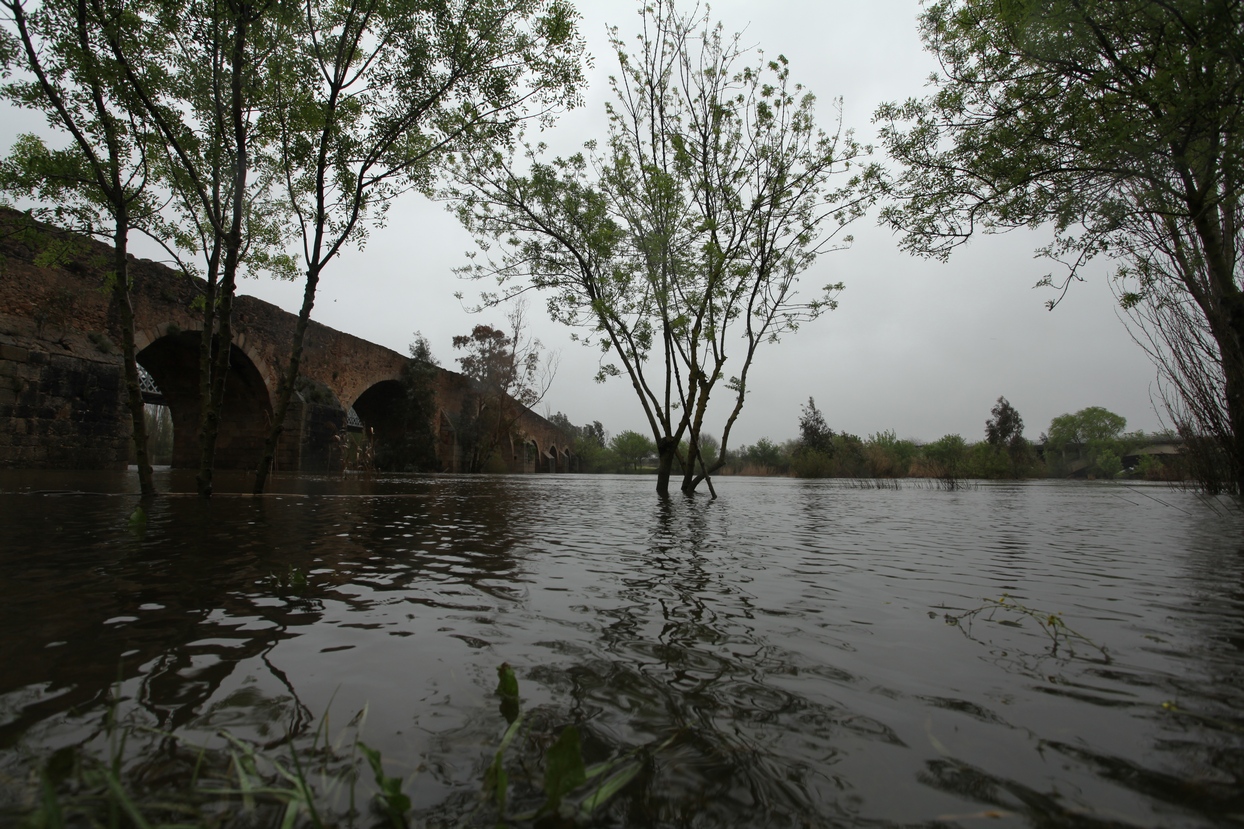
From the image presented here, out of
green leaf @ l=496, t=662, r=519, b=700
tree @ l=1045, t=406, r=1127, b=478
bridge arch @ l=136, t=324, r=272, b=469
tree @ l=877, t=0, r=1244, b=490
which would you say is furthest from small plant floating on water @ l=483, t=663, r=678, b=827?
tree @ l=1045, t=406, r=1127, b=478

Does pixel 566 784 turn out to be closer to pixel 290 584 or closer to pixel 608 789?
pixel 608 789

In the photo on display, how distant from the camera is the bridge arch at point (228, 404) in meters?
17.1

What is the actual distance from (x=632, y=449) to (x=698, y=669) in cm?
6236

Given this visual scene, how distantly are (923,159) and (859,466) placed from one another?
2552 cm

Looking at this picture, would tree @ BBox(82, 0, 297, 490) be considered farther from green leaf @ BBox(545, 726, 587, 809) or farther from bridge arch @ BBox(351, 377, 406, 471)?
bridge arch @ BBox(351, 377, 406, 471)

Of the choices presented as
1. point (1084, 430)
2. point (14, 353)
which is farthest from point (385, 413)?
point (1084, 430)

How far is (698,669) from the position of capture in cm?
144

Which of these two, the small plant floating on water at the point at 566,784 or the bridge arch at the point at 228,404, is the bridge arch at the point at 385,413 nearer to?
the bridge arch at the point at 228,404

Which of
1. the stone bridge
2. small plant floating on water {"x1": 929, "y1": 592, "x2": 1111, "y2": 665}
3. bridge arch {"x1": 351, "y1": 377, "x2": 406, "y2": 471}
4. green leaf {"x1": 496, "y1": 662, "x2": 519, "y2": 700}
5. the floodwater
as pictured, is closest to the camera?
the floodwater

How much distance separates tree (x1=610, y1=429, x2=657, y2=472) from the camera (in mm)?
60469

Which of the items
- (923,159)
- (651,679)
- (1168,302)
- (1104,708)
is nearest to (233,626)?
(651,679)

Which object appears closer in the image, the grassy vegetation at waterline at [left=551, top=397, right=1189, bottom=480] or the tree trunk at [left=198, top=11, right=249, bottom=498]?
the tree trunk at [left=198, top=11, right=249, bottom=498]

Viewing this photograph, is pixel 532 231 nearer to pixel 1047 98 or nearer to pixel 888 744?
pixel 1047 98

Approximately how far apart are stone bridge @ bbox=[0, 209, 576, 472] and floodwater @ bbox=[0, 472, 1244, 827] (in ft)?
20.9
